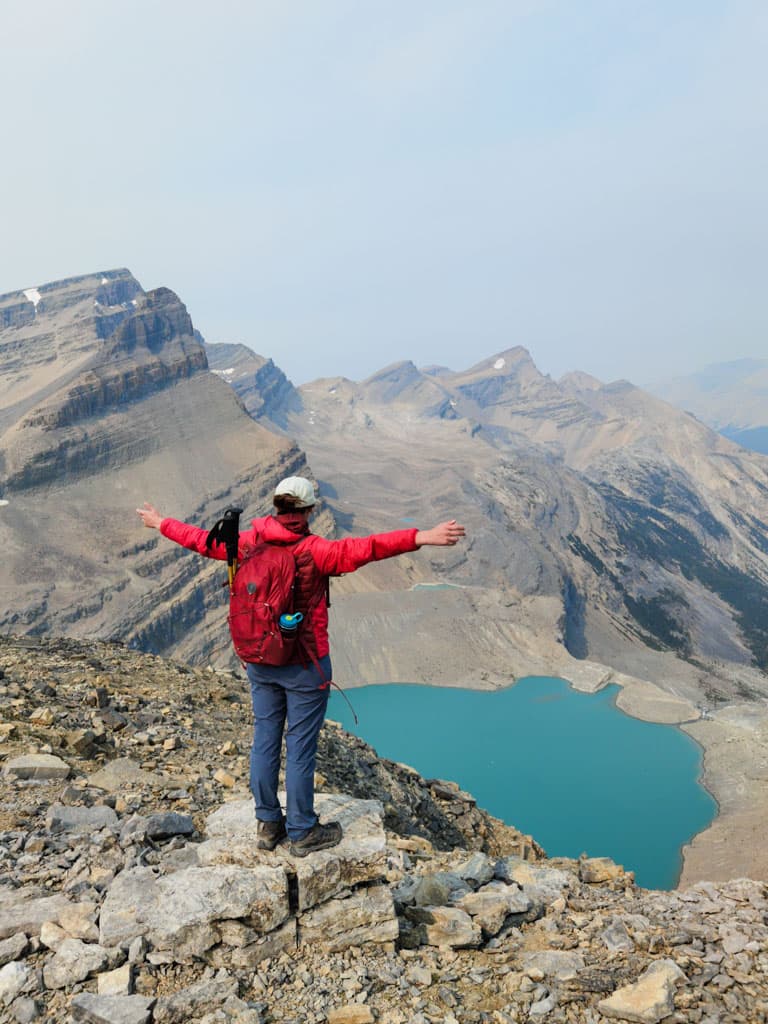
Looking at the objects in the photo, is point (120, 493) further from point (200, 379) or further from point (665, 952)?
point (665, 952)

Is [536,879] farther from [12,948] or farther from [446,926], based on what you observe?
[12,948]

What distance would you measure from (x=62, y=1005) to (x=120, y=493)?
97.3 m

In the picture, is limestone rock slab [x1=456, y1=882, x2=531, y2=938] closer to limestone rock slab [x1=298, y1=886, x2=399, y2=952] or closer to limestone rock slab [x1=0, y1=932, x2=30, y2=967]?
limestone rock slab [x1=298, y1=886, x2=399, y2=952]

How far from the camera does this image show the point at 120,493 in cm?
9400

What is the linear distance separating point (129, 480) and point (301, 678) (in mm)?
99193

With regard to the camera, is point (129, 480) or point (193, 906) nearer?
point (193, 906)

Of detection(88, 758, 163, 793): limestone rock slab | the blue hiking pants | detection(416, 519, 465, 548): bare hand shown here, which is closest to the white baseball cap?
detection(416, 519, 465, 548): bare hand

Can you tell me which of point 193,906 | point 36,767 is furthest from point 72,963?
point 36,767

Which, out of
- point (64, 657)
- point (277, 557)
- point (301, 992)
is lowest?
point (64, 657)

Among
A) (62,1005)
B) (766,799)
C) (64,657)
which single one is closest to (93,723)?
(64,657)

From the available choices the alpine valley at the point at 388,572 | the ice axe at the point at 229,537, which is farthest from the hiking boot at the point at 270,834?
the alpine valley at the point at 388,572

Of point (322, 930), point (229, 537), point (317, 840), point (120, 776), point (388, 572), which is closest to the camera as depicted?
point (322, 930)

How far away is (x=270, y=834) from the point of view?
4.86m

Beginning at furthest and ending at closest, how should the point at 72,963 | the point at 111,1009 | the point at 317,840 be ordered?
the point at 317,840 → the point at 72,963 → the point at 111,1009
